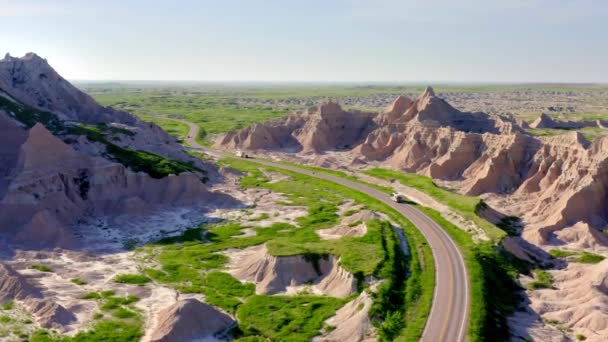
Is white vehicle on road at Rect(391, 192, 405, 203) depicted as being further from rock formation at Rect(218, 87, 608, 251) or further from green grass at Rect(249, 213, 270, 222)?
green grass at Rect(249, 213, 270, 222)

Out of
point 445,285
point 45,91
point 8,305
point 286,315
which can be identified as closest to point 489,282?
point 445,285

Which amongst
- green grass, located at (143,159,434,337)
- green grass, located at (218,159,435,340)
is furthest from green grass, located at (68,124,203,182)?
green grass, located at (218,159,435,340)

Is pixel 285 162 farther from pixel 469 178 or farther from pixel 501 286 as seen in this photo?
pixel 501 286


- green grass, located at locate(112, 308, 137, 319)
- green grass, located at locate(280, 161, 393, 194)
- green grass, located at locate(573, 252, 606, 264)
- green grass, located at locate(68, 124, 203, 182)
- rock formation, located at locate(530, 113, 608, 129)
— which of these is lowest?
green grass, located at locate(112, 308, 137, 319)

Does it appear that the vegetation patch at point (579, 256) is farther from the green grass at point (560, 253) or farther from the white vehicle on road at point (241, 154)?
the white vehicle on road at point (241, 154)

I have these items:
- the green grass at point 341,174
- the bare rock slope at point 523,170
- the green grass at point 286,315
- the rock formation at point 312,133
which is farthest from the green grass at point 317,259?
the rock formation at point 312,133

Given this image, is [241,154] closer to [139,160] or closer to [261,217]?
[139,160]

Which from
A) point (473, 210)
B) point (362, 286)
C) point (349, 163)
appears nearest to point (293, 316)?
point (362, 286)
